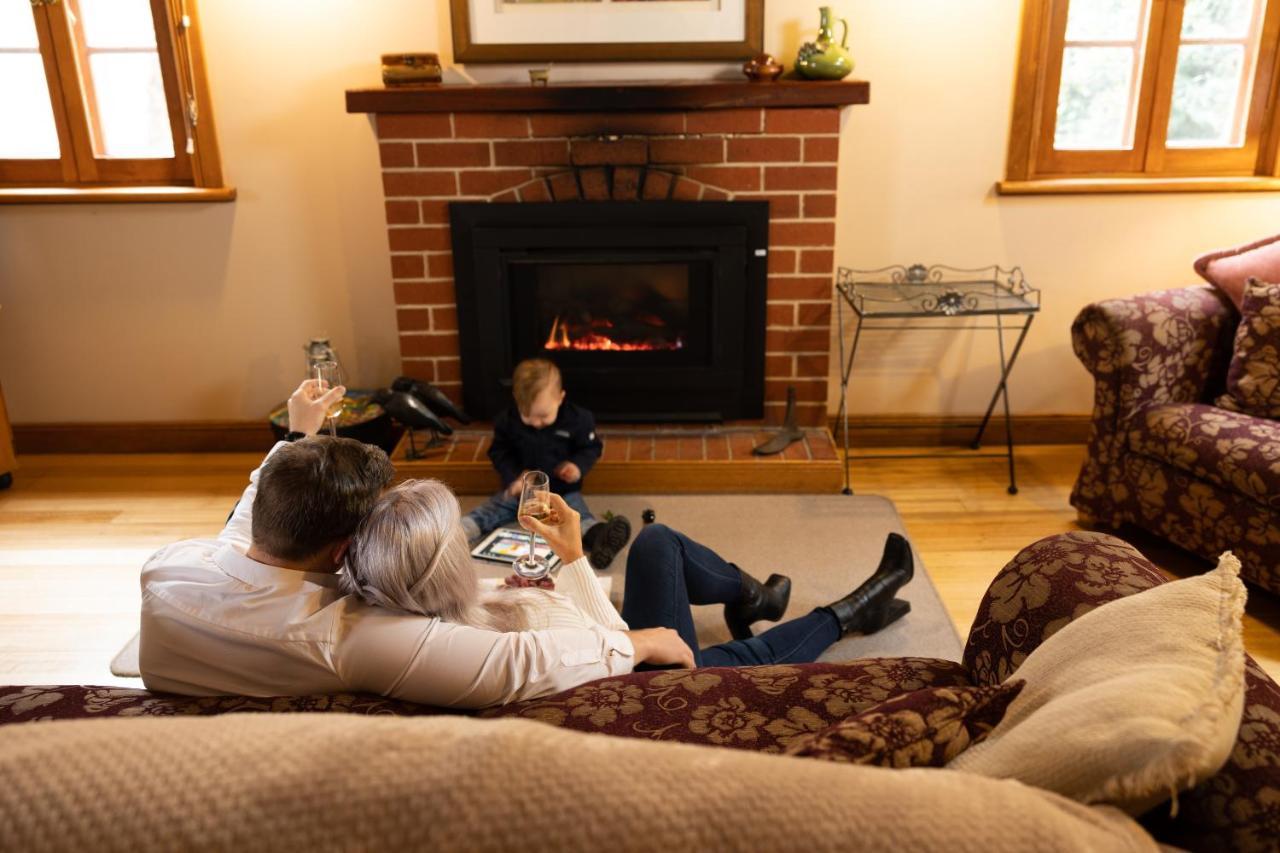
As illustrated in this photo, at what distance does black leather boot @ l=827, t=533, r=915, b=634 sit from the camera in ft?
7.51

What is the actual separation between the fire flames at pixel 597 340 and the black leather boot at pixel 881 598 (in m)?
1.27

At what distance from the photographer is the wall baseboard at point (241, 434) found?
12.1 feet

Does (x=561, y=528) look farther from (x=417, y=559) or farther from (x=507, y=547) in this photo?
(x=507, y=547)

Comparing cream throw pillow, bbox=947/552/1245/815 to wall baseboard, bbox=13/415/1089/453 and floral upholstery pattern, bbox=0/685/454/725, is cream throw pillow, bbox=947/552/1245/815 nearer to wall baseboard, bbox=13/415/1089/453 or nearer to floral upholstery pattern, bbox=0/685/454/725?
floral upholstery pattern, bbox=0/685/454/725

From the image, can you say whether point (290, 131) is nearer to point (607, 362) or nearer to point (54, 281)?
point (54, 281)

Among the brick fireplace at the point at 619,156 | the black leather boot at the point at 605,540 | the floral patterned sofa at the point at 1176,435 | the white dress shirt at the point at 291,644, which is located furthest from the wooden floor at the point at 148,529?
the white dress shirt at the point at 291,644

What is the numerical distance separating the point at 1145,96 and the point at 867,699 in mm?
2751

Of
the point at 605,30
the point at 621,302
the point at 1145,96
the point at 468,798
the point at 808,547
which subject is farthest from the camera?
the point at 621,302

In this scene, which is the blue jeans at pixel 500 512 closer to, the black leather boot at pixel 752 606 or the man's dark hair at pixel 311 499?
the black leather boot at pixel 752 606

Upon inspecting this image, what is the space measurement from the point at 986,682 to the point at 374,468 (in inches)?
36.6

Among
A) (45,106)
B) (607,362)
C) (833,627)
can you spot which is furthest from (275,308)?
(833,627)

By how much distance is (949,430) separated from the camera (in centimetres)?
372

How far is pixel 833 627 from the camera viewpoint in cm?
215

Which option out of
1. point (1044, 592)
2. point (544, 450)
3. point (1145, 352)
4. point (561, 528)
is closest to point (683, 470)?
point (544, 450)
